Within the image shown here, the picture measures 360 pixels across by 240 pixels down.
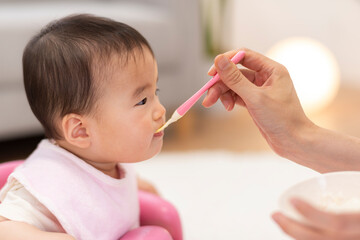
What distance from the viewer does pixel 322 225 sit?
2.06 ft

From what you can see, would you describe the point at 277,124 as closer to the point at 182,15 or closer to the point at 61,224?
the point at 61,224

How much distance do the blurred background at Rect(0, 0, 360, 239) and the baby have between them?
415 mm

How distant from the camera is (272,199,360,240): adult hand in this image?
617 millimetres

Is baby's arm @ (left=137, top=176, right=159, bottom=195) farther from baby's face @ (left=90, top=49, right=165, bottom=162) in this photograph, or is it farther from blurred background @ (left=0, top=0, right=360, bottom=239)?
baby's face @ (left=90, top=49, right=165, bottom=162)

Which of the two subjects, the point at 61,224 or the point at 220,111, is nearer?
the point at 61,224

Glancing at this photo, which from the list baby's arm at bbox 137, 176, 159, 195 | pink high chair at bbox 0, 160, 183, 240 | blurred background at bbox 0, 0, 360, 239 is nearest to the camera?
pink high chair at bbox 0, 160, 183, 240

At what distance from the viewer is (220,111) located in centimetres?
253

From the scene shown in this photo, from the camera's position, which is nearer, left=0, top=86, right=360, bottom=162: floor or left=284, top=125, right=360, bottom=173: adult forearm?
left=284, top=125, right=360, bottom=173: adult forearm

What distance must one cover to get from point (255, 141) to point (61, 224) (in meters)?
1.33

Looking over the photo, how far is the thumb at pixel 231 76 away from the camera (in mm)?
937

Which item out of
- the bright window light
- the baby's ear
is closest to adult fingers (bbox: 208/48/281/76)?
the baby's ear

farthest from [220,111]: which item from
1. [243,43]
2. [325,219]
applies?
[325,219]

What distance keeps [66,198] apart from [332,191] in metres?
0.45

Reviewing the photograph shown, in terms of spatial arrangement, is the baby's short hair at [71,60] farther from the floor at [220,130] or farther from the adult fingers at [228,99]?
the floor at [220,130]
